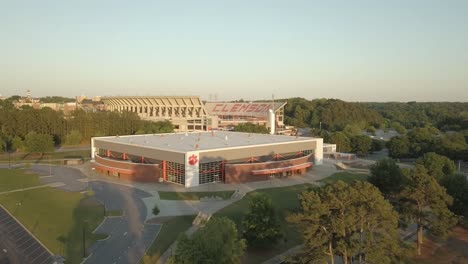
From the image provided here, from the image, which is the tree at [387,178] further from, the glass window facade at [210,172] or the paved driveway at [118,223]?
the paved driveway at [118,223]

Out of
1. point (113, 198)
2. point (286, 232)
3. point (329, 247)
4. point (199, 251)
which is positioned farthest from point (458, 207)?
point (113, 198)

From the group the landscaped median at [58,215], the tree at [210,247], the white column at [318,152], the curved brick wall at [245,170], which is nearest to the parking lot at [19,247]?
the landscaped median at [58,215]

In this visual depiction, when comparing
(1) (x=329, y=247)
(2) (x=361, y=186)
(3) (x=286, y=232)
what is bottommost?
(3) (x=286, y=232)

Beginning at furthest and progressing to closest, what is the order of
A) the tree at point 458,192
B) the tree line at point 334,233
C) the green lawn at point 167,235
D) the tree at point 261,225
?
the tree at point 458,192, the tree at point 261,225, the green lawn at point 167,235, the tree line at point 334,233

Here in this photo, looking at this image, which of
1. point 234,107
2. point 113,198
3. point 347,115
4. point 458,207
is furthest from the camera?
point 347,115

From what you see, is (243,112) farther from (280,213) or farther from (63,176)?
(280,213)

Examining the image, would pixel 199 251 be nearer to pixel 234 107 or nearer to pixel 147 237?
pixel 147 237
